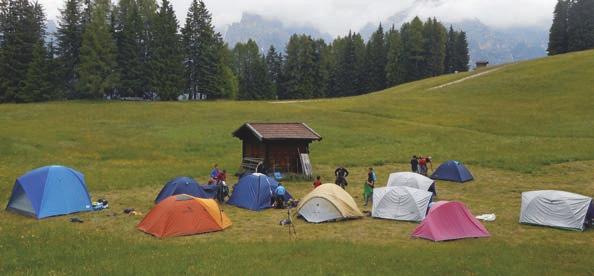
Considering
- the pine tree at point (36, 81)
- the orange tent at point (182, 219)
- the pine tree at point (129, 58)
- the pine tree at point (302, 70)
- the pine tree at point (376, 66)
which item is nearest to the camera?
the orange tent at point (182, 219)

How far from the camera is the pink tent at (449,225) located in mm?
17281

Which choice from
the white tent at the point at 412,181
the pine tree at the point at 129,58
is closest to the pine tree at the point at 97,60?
→ the pine tree at the point at 129,58

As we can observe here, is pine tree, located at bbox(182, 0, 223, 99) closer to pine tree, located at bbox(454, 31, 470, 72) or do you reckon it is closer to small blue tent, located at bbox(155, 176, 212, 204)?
small blue tent, located at bbox(155, 176, 212, 204)

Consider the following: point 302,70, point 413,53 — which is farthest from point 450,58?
point 302,70

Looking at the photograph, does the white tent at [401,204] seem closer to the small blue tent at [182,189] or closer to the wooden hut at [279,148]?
the small blue tent at [182,189]

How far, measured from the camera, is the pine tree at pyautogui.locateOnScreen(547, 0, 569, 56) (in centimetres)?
10331

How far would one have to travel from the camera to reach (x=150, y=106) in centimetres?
6172

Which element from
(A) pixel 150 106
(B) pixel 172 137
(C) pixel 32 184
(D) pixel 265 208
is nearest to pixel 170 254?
(D) pixel 265 208

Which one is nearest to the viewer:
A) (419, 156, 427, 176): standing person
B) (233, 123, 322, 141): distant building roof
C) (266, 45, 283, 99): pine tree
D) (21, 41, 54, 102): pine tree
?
(419, 156, 427, 176): standing person

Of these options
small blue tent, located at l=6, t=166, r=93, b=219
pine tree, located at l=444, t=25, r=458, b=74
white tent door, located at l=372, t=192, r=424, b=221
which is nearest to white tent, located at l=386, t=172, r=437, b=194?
white tent door, located at l=372, t=192, r=424, b=221

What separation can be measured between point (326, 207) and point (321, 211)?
0.90 ft

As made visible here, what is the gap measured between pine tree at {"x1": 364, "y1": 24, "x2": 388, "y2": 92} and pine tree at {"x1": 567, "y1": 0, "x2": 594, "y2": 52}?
3949 cm

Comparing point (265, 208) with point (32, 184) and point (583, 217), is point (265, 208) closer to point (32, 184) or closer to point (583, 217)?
point (32, 184)

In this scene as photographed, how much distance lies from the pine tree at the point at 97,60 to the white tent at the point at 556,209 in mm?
60222
